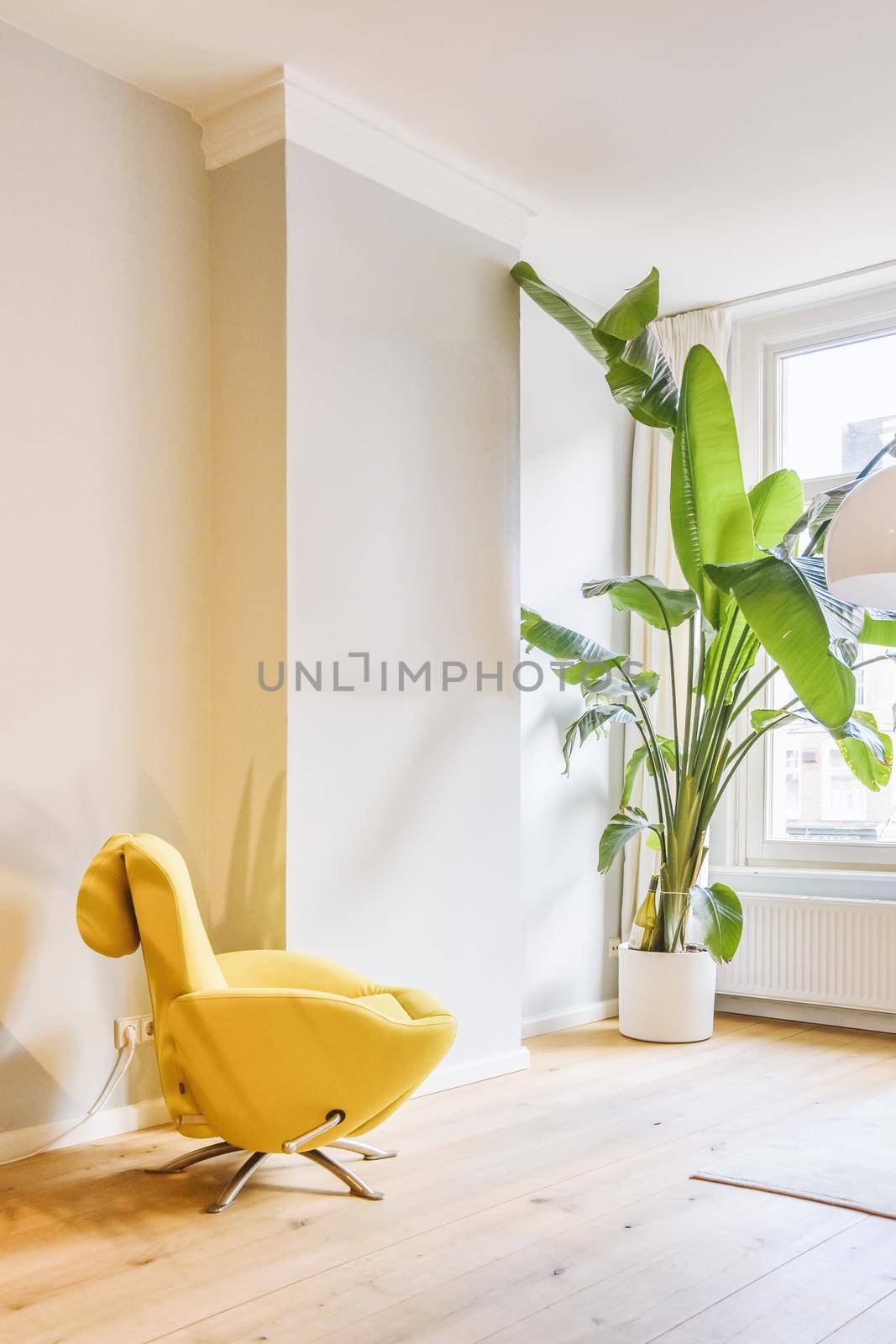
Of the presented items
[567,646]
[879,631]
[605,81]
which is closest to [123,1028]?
[567,646]

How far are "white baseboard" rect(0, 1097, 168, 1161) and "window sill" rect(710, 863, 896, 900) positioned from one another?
7.66 ft

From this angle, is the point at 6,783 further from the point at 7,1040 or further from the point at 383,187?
the point at 383,187

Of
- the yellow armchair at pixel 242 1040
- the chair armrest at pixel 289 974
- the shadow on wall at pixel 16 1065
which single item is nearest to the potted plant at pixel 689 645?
the chair armrest at pixel 289 974

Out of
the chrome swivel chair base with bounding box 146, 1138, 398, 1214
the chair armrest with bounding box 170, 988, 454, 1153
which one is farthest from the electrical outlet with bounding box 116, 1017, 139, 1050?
the chair armrest with bounding box 170, 988, 454, 1153

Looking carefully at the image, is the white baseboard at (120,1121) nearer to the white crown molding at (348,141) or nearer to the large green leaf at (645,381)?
the large green leaf at (645,381)

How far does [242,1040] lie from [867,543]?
1470 mm

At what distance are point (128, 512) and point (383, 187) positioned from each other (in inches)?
47.7

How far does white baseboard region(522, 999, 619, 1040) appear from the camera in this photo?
4.21m

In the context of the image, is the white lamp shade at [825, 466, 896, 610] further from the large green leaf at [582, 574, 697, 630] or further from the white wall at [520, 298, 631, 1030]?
the white wall at [520, 298, 631, 1030]

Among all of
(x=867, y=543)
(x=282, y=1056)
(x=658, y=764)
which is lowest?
(x=282, y=1056)

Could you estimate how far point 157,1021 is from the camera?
2504 millimetres

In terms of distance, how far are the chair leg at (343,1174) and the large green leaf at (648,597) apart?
1892 millimetres

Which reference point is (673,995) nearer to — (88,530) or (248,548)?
(248,548)

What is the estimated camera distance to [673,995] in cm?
405
